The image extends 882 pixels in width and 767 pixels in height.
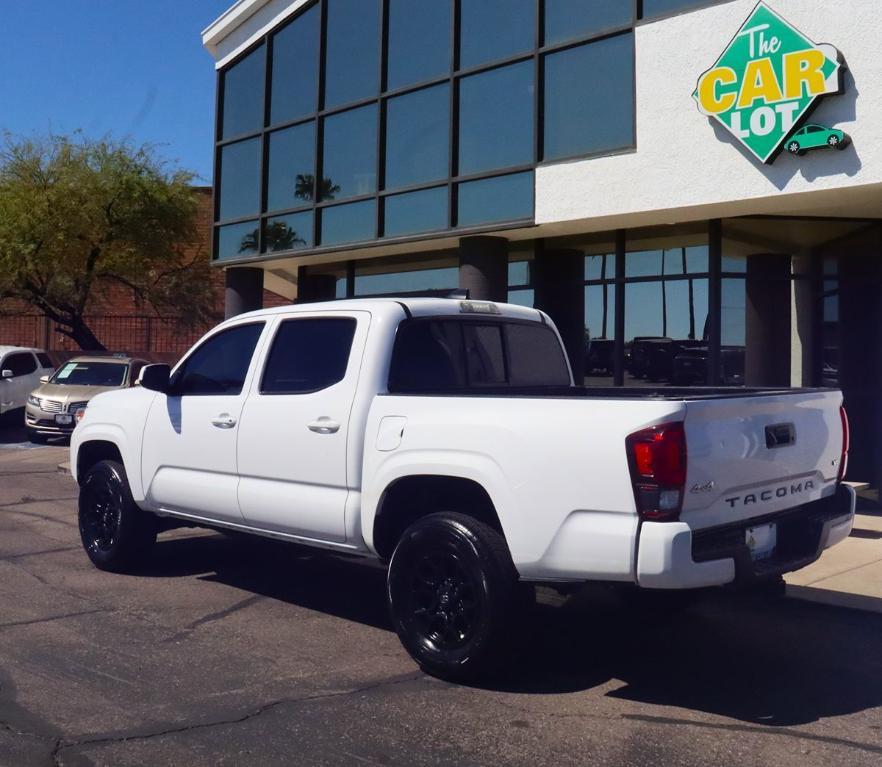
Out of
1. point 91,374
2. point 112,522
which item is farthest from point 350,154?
point 112,522

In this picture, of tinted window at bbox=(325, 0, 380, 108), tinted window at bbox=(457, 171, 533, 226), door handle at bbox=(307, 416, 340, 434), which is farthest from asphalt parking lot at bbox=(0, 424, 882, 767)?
tinted window at bbox=(325, 0, 380, 108)

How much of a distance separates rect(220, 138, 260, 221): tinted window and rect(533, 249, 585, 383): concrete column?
18.6 feet

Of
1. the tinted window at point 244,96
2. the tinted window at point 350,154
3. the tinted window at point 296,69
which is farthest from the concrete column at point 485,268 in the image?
the tinted window at point 244,96

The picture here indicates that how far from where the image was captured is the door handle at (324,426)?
18.8ft

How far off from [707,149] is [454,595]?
293 inches

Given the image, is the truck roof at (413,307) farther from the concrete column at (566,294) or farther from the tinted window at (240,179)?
the tinted window at (240,179)

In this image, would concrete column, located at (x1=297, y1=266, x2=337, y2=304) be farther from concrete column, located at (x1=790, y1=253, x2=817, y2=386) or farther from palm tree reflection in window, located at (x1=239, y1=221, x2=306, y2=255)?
concrete column, located at (x1=790, y1=253, x2=817, y2=386)

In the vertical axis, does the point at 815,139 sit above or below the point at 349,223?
below

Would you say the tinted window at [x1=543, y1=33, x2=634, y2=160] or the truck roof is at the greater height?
the tinted window at [x1=543, y1=33, x2=634, y2=160]

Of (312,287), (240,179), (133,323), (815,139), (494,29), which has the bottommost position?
(312,287)

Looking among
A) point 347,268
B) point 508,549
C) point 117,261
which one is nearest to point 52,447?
point 347,268

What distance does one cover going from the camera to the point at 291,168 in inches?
656

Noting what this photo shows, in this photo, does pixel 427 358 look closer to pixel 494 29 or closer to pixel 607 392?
pixel 607 392

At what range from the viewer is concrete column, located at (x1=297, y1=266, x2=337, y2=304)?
58.0 ft
